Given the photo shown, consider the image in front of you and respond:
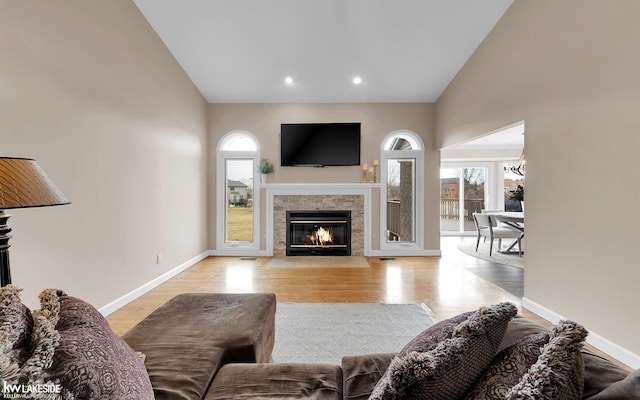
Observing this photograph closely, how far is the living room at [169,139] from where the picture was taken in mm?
2281

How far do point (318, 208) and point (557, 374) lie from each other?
5424 millimetres

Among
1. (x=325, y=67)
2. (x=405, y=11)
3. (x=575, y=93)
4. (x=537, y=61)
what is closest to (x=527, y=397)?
(x=575, y=93)

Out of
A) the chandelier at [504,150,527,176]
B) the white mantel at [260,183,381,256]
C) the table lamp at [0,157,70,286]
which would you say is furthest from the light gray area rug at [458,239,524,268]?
the table lamp at [0,157,70,286]

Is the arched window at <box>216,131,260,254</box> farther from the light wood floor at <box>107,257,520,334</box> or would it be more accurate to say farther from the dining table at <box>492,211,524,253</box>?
the dining table at <box>492,211,524,253</box>

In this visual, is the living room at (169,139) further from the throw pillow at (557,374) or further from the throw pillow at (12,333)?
the throw pillow at (557,374)

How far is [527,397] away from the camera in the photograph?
634mm

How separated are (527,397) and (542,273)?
10.3ft

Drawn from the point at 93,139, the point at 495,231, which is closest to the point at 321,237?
the point at 495,231

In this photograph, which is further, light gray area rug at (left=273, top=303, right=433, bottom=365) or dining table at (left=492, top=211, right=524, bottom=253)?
dining table at (left=492, top=211, right=524, bottom=253)

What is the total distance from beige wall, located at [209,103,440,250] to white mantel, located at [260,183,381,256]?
140mm

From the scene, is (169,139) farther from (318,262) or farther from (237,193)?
(318,262)

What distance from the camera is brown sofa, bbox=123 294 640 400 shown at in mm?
1146

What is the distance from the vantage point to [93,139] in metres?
2.97

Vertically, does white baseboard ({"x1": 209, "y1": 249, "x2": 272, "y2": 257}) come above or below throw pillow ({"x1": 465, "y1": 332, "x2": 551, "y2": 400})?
below
